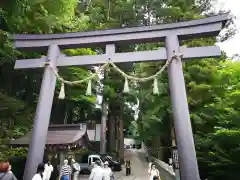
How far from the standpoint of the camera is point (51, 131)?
45.0ft

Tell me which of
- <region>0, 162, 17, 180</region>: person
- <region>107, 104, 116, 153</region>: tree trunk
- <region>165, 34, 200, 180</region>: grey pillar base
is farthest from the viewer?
<region>107, 104, 116, 153</region>: tree trunk

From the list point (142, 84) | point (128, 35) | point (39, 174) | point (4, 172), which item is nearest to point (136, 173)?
point (142, 84)

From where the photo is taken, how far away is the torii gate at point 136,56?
725 centimetres

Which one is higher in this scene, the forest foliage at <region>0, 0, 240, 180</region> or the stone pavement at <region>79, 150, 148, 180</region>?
the forest foliage at <region>0, 0, 240, 180</region>

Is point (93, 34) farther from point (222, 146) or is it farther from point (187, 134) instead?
point (222, 146)

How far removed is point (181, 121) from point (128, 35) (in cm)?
367

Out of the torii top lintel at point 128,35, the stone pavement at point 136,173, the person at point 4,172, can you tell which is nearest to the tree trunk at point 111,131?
the stone pavement at point 136,173

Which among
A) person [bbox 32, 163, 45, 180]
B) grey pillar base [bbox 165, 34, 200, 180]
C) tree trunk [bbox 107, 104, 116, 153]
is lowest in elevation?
person [bbox 32, 163, 45, 180]

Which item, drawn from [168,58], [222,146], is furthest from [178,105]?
[222,146]

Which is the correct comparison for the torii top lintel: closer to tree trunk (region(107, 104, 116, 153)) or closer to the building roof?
the building roof

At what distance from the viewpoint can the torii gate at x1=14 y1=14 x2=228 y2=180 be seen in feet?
23.8

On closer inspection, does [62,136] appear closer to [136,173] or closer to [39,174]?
[39,174]

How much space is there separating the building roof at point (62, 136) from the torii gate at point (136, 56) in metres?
4.42

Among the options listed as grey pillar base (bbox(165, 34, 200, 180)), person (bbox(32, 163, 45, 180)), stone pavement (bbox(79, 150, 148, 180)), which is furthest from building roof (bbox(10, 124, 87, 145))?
grey pillar base (bbox(165, 34, 200, 180))
